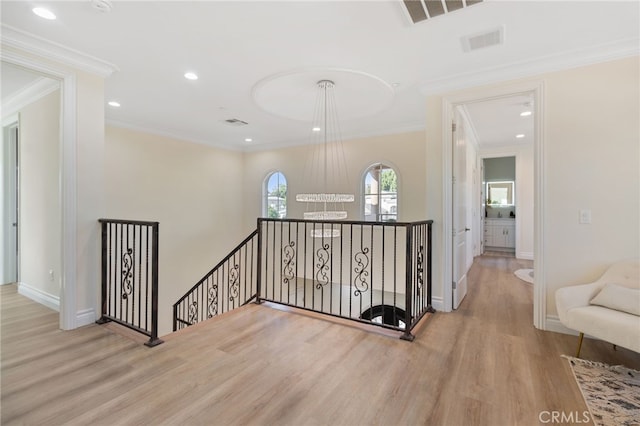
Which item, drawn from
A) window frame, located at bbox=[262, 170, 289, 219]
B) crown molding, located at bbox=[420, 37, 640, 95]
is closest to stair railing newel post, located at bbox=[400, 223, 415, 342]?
crown molding, located at bbox=[420, 37, 640, 95]

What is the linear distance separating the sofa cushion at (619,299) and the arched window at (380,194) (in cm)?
346

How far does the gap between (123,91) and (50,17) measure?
4.99ft

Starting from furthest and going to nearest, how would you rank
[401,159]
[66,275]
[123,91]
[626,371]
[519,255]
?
[519,255] < [401,159] < [123,91] < [66,275] < [626,371]

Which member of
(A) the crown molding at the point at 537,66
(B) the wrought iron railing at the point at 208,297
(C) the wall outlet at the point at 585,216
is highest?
(A) the crown molding at the point at 537,66

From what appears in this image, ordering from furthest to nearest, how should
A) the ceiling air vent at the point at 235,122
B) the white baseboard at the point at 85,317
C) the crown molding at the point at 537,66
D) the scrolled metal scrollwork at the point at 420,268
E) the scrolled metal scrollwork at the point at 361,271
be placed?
the ceiling air vent at the point at 235,122
the scrolled metal scrollwork at the point at 420,268
the scrolled metal scrollwork at the point at 361,271
the white baseboard at the point at 85,317
the crown molding at the point at 537,66

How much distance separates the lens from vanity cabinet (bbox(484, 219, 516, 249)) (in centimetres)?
782

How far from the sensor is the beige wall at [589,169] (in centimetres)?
259

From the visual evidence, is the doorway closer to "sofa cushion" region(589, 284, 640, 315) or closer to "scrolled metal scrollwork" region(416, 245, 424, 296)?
"scrolled metal scrollwork" region(416, 245, 424, 296)

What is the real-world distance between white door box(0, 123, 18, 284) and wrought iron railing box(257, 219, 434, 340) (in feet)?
12.0

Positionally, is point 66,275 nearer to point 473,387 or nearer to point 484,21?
point 473,387

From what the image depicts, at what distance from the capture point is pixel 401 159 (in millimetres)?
5441

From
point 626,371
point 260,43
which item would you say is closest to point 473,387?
point 626,371

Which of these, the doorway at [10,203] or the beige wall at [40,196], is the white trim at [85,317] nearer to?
the beige wall at [40,196]

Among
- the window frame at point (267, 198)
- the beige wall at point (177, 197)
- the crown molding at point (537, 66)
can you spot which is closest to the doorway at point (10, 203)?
the beige wall at point (177, 197)
